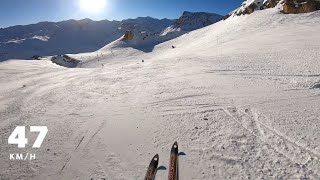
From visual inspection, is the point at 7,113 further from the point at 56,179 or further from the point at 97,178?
the point at 97,178

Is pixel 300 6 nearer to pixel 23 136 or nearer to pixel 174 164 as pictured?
pixel 174 164

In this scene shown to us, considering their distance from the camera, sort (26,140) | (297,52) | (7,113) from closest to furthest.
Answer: (26,140) → (7,113) → (297,52)

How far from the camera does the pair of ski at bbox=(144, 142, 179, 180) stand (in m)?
5.40

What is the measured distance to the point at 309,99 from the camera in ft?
28.8

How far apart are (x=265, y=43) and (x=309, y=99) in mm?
Result: 12132

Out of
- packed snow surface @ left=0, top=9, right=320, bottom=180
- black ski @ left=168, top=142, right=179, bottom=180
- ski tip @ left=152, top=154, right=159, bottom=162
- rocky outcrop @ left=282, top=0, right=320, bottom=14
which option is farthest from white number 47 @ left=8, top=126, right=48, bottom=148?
rocky outcrop @ left=282, top=0, right=320, bottom=14

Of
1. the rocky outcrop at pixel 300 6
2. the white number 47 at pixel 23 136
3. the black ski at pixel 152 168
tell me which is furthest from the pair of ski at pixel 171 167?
the rocky outcrop at pixel 300 6

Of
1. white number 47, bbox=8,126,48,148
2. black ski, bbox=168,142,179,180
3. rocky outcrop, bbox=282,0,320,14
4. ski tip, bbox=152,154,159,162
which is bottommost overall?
black ski, bbox=168,142,179,180

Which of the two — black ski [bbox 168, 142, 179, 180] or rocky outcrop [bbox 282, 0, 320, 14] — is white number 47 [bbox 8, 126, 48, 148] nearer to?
black ski [bbox 168, 142, 179, 180]

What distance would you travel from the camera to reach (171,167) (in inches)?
223

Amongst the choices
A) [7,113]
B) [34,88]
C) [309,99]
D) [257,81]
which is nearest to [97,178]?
[7,113]

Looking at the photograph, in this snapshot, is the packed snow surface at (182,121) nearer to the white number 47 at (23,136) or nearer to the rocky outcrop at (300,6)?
the white number 47 at (23,136)

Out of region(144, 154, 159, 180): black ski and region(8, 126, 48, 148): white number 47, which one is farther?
region(8, 126, 48, 148): white number 47

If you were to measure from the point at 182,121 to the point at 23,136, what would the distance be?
14.0 ft
